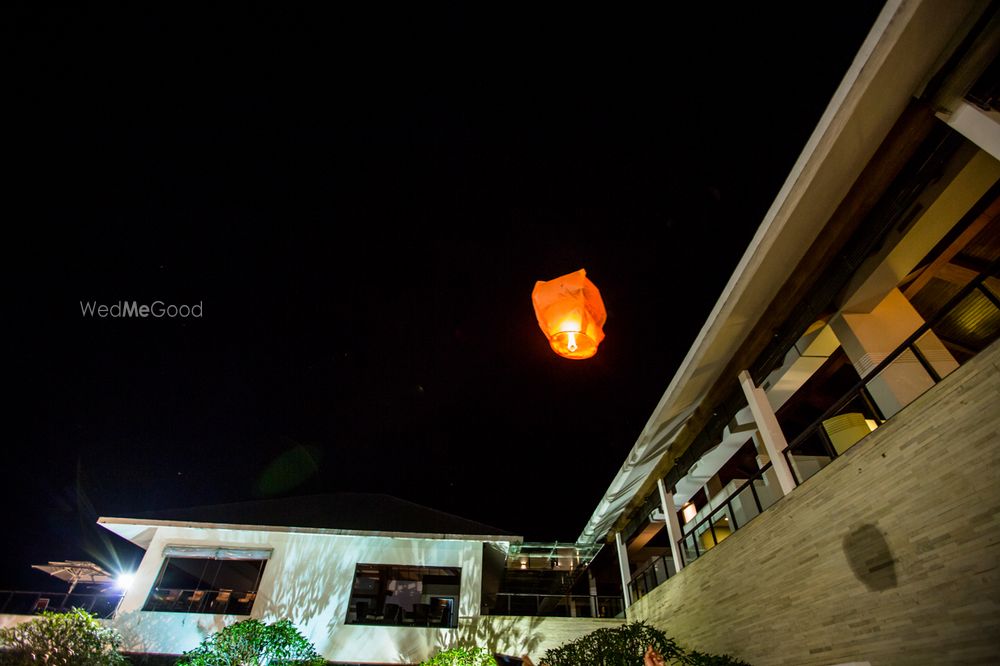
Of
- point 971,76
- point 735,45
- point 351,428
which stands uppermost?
point 735,45

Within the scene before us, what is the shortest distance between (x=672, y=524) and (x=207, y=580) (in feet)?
34.7

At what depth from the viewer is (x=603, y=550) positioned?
14461 millimetres

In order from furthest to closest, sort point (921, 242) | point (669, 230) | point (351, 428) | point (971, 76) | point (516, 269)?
point (351, 428) < point (516, 269) < point (669, 230) < point (921, 242) < point (971, 76)

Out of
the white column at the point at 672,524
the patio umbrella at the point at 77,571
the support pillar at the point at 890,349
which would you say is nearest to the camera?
the support pillar at the point at 890,349

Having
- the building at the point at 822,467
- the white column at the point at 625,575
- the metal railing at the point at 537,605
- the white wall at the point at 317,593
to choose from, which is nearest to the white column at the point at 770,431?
the building at the point at 822,467

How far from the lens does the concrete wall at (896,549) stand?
2.96m

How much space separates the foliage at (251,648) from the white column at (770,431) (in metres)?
8.41

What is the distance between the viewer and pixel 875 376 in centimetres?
491

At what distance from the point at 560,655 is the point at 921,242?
7.07 meters

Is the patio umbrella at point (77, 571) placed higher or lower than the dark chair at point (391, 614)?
higher

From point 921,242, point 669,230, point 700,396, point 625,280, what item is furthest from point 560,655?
point 921,242

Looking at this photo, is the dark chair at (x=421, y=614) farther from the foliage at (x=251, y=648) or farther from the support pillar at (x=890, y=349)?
the support pillar at (x=890, y=349)

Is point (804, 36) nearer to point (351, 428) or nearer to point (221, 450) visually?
point (351, 428)

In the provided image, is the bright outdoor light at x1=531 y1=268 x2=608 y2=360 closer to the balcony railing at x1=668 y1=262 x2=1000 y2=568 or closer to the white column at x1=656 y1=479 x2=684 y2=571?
the balcony railing at x1=668 y1=262 x2=1000 y2=568
